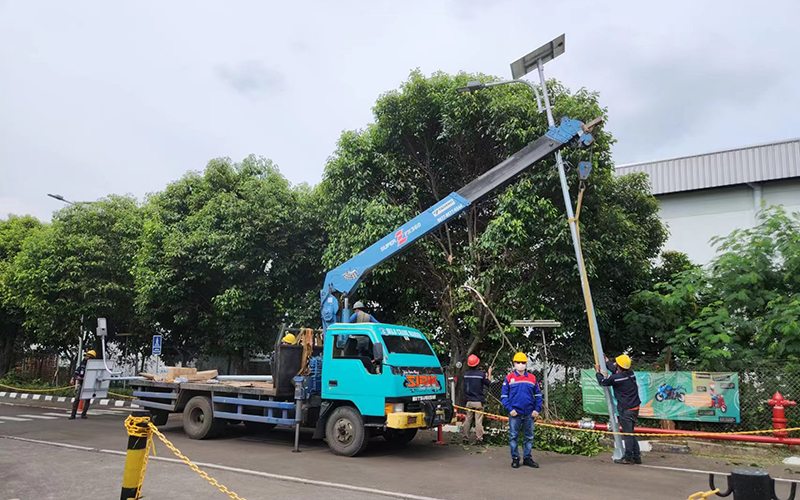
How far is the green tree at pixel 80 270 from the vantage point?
21625 mm

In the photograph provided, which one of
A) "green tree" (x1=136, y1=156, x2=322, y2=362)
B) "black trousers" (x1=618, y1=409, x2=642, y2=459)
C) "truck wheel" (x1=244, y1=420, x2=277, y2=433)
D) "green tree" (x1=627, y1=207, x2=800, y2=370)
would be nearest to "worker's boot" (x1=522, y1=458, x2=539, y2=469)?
"black trousers" (x1=618, y1=409, x2=642, y2=459)

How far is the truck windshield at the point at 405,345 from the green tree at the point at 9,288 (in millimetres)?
20151

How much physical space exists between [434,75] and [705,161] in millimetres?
19349

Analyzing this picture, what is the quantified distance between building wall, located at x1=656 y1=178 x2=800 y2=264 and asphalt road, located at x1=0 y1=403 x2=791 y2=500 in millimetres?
20316

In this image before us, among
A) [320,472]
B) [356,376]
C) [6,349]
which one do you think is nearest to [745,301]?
[356,376]

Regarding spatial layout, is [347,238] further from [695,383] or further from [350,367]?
[695,383]

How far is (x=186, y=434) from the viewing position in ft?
41.7

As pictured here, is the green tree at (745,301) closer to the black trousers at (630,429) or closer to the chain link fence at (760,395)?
the chain link fence at (760,395)

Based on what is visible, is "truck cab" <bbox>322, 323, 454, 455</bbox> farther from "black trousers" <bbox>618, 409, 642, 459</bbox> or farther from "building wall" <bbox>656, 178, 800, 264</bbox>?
"building wall" <bbox>656, 178, 800, 264</bbox>

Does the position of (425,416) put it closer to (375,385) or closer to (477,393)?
(375,385)

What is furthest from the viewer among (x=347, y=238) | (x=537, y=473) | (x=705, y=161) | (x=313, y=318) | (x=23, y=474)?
(x=705, y=161)

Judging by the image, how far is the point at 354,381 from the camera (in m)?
10.5

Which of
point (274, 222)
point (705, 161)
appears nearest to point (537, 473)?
point (274, 222)

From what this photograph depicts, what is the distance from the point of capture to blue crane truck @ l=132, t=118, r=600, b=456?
33.7 feet
